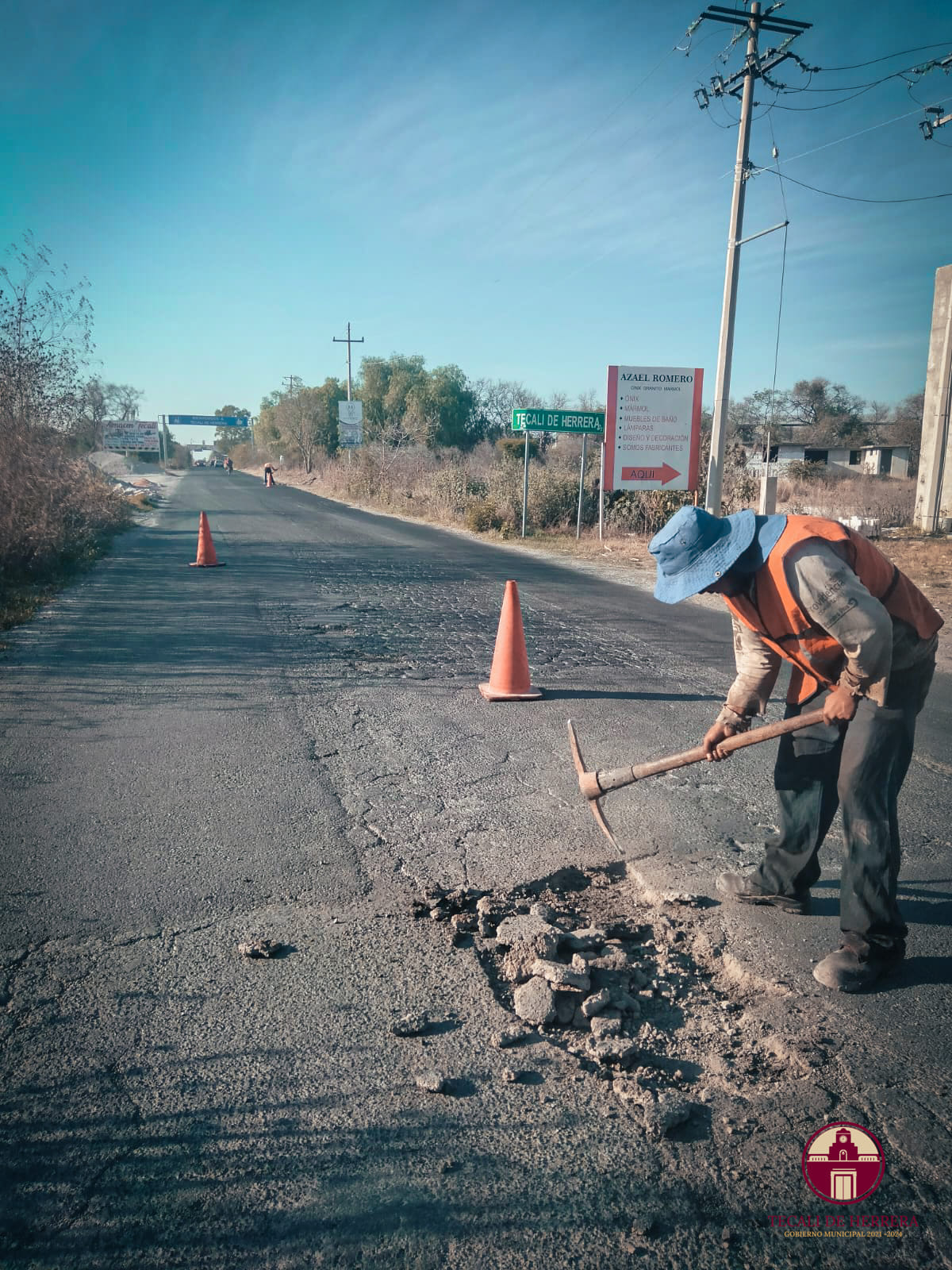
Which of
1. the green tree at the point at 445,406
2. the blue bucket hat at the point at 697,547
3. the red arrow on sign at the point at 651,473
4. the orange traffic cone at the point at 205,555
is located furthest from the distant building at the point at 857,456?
the blue bucket hat at the point at 697,547

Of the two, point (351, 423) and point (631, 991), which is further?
point (351, 423)

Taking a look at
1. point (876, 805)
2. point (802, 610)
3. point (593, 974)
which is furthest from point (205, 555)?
point (876, 805)

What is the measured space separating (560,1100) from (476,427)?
53910mm

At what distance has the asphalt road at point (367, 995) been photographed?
1.88 m

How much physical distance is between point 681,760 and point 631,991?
A: 89 cm

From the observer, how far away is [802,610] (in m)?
2.63

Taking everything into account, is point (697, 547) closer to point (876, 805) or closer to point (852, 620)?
point (852, 620)

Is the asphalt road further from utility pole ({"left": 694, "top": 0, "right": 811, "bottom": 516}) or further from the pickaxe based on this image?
utility pole ({"left": 694, "top": 0, "right": 811, "bottom": 516})

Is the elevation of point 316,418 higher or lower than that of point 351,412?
higher

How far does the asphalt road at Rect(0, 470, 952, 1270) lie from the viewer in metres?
1.88

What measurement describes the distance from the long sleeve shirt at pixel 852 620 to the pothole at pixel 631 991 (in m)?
1.12

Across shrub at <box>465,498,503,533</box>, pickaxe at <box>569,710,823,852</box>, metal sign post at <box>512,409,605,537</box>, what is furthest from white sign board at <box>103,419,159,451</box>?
pickaxe at <box>569,710,823,852</box>

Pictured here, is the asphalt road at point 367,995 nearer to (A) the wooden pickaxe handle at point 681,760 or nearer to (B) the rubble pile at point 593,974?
(B) the rubble pile at point 593,974

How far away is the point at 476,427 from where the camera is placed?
177 feet
